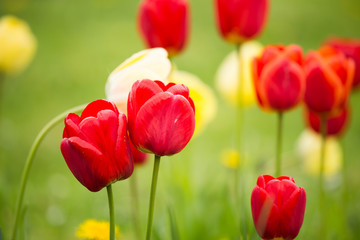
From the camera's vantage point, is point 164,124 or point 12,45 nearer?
point 164,124

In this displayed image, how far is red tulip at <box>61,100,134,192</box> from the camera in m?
0.44

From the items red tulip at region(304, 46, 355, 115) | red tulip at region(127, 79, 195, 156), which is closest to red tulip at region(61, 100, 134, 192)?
red tulip at region(127, 79, 195, 156)

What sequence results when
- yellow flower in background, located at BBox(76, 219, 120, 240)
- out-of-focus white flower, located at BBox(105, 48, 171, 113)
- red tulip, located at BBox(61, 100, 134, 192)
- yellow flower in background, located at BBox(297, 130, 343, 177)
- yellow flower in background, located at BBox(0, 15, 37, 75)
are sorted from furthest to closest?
yellow flower in background, located at BBox(297, 130, 343, 177) → yellow flower in background, located at BBox(0, 15, 37, 75) → yellow flower in background, located at BBox(76, 219, 120, 240) → out-of-focus white flower, located at BBox(105, 48, 171, 113) → red tulip, located at BBox(61, 100, 134, 192)

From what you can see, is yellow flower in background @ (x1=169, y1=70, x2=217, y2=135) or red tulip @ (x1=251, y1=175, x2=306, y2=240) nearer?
red tulip @ (x1=251, y1=175, x2=306, y2=240)

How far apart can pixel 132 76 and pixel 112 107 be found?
9 centimetres

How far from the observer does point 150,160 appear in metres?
1.86

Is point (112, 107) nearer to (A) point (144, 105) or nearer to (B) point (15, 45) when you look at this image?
(A) point (144, 105)

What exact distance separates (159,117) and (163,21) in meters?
0.45

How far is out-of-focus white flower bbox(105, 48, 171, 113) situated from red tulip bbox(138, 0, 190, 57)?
0.32 metres

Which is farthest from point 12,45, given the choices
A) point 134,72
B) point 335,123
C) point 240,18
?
point 335,123

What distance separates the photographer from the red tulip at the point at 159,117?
0.46m

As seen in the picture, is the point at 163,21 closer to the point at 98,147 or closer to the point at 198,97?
the point at 198,97

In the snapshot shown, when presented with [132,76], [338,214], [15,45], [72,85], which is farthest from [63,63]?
[132,76]

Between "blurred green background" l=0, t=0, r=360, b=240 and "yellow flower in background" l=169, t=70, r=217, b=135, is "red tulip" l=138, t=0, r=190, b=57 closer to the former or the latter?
"yellow flower in background" l=169, t=70, r=217, b=135
